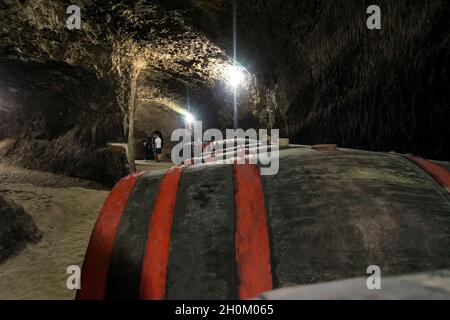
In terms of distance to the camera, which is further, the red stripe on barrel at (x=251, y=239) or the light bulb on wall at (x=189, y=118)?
→ the light bulb on wall at (x=189, y=118)

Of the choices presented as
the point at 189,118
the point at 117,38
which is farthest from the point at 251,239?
the point at 189,118

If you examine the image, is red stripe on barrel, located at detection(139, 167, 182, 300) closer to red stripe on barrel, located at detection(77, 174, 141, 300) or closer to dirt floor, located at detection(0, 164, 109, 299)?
red stripe on barrel, located at detection(77, 174, 141, 300)

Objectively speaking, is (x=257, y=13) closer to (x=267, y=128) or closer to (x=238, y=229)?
(x=267, y=128)

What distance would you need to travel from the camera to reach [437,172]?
1.32m

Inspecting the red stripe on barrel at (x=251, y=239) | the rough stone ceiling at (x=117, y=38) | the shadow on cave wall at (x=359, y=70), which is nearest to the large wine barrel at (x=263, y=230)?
the red stripe on barrel at (x=251, y=239)

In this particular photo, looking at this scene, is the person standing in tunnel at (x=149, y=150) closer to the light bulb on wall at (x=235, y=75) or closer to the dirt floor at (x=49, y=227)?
the light bulb on wall at (x=235, y=75)

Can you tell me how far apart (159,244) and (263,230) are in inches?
14.0

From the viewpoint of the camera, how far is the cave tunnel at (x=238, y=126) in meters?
1.09

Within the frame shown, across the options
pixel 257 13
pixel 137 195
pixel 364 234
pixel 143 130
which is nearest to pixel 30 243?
pixel 137 195

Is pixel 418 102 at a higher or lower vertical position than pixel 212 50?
lower

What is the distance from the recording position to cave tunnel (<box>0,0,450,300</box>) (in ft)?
3.58

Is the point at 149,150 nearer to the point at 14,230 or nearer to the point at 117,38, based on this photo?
the point at 117,38

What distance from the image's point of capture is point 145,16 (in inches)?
247
